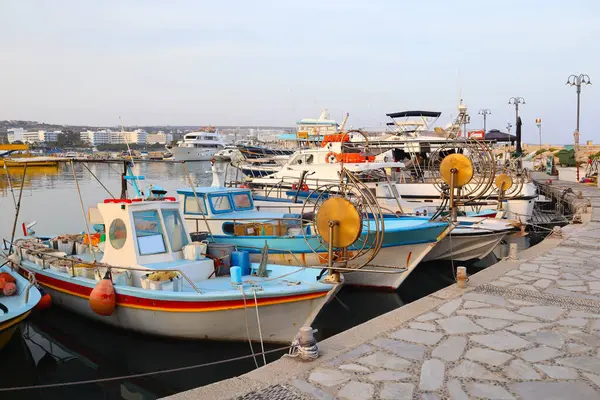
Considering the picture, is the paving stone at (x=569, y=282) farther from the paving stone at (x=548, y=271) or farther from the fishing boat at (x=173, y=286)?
the fishing boat at (x=173, y=286)

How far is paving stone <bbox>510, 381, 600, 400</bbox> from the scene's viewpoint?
487cm

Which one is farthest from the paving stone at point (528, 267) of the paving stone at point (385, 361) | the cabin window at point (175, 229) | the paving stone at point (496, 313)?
the cabin window at point (175, 229)

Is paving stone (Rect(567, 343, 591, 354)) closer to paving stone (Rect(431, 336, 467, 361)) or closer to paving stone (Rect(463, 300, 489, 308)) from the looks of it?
paving stone (Rect(431, 336, 467, 361))

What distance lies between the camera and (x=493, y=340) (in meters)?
6.30

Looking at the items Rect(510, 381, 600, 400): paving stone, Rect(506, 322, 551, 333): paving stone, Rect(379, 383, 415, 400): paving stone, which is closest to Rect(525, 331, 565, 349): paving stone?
Rect(506, 322, 551, 333): paving stone

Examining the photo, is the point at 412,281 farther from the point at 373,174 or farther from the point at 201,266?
the point at 201,266

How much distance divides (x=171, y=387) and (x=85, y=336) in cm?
298

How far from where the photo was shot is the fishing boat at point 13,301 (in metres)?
7.83

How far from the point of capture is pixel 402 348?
6117mm

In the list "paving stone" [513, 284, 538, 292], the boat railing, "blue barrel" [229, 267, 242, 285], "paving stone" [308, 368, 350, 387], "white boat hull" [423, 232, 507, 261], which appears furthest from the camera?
"white boat hull" [423, 232, 507, 261]

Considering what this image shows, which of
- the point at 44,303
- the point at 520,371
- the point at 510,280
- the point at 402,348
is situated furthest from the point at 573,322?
the point at 44,303

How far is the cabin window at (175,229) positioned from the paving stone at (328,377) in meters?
4.91

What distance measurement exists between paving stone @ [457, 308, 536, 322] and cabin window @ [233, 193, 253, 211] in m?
7.47

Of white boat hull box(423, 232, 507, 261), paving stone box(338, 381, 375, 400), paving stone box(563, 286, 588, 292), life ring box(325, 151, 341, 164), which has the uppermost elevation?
life ring box(325, 151, 341, 164)
